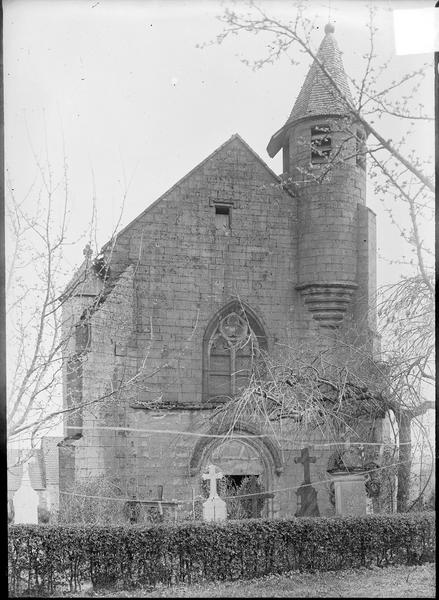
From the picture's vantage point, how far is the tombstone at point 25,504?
13.5 m

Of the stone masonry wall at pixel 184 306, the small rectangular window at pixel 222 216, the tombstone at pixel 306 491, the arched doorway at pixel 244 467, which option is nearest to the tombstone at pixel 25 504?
the stone masonry wall at pixel 184 306

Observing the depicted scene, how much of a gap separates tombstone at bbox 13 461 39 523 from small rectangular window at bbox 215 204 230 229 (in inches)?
283

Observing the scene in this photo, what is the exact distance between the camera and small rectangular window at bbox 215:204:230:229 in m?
18.5

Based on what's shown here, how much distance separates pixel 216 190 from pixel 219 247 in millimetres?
1364

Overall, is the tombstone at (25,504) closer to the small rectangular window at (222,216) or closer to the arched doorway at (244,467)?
the arched doorway at (244,467)

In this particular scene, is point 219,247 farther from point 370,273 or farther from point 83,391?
point 83,391

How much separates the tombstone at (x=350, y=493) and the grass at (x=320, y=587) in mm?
1180

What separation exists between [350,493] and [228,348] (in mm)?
6415

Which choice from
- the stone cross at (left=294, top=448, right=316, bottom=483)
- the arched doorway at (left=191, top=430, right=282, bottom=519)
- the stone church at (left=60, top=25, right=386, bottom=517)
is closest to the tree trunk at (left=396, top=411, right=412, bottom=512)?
the stone church at (left=60, top=25, right=386, bottom=517)

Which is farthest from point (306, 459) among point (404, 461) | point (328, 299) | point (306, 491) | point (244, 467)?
point (404, 461)

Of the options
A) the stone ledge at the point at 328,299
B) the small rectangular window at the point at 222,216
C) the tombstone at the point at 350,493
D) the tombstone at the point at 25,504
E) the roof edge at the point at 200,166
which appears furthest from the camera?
the small rectangular window at the point at 222,216

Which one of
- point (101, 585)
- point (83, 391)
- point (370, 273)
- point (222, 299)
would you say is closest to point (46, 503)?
point (83, 391)

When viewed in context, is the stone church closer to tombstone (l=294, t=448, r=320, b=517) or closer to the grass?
tombstone (l=294, t=448, r=320, b=517)

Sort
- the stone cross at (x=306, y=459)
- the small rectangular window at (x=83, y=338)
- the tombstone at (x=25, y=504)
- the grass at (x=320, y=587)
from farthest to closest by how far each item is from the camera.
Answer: the stone cross at (x=306, y=459), the small rectangular window at (x=83, y=338), the tombstone at (x=25, y=504), the grass at (x=320, y=587)
